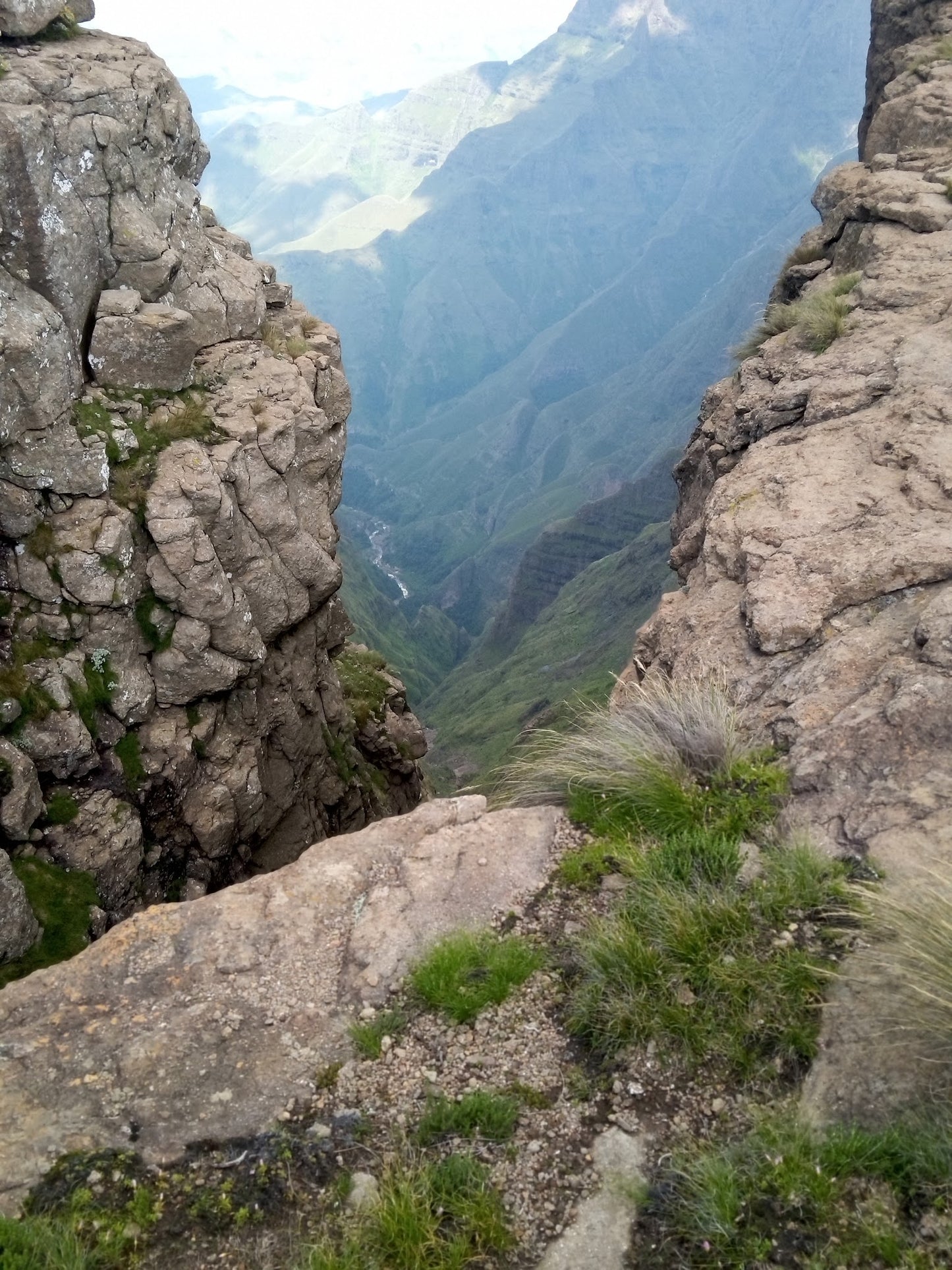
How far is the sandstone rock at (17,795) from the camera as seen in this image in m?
12.1

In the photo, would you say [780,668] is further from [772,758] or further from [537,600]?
[537,600]

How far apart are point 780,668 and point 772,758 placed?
1.31 m

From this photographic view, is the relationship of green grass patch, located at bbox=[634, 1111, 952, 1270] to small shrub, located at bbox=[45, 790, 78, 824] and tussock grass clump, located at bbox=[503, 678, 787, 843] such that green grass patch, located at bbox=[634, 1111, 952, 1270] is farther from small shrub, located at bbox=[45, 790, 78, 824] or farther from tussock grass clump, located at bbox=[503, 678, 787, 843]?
small shrub, located at bbox=[45, 790, 78, 824]

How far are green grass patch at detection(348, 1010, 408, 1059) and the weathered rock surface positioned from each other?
0.13 meters

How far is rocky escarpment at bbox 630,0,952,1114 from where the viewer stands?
6.03 m

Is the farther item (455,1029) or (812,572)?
(812,572)

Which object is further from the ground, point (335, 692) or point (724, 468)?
point (724, 468)

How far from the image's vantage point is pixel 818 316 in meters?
13.1

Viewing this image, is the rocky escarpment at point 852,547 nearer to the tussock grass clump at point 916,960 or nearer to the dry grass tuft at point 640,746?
the tussock grass clump at point 916,960

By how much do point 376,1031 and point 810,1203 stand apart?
2.78 meters

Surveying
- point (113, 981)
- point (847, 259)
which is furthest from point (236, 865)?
point (847, 259)

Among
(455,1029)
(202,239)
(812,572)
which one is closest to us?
(455,1029)

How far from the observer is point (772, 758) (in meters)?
6.79

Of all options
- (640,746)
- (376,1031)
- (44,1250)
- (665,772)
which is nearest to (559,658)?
(640,746)
